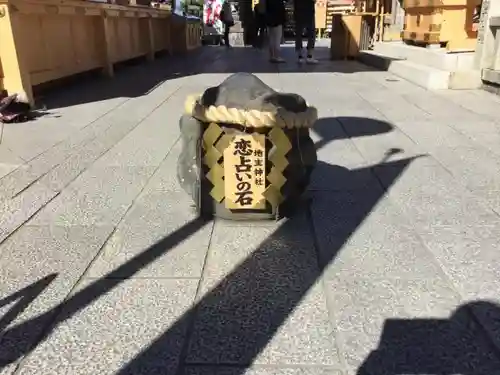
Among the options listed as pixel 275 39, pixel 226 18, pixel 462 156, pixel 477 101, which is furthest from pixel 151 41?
pixel 462 156

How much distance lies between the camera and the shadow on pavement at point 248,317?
185 cm

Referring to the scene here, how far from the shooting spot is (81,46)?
Answer: 8961 mm

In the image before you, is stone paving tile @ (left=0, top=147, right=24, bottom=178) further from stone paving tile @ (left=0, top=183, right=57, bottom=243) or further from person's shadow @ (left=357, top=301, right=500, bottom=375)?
person's shadow @ (left=357, top=301, right=500, bottom=375)

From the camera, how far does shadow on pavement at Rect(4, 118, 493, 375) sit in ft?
6.06

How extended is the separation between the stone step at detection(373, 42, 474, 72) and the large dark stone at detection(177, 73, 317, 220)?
640 centimetres

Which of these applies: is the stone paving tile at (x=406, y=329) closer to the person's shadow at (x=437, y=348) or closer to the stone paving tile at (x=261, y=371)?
the person's shadow at (x=437, y=348)

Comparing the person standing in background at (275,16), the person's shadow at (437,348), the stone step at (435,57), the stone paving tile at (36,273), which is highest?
the person standing in background at (275,16)

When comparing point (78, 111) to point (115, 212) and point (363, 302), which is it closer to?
point (115, 212)

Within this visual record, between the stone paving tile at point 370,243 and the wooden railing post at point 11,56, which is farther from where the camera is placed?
the wooden railing post at point 11,56

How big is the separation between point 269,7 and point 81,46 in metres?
5.00

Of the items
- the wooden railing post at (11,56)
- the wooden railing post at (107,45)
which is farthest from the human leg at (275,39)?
the wooden railing post at (11,56)

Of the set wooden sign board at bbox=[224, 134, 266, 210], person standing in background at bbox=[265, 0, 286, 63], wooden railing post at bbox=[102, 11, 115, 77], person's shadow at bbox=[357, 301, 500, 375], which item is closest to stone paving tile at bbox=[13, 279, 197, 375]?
wooden sign board at bbox=[224, 134, 266, 210]

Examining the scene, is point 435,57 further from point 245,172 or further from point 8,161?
point 8,161

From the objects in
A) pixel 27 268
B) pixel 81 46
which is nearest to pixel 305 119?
pixel 27 268
